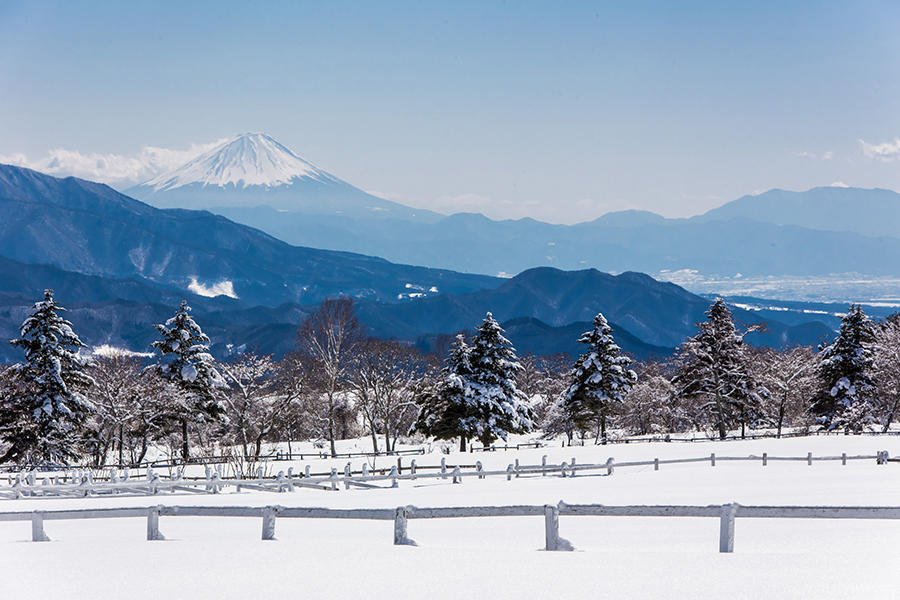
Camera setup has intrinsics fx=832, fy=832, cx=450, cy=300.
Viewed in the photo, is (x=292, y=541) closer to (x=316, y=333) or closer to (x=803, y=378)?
(x=316, y=333)

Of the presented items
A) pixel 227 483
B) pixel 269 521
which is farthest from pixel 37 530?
pixel 227 483

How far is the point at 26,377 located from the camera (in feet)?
157

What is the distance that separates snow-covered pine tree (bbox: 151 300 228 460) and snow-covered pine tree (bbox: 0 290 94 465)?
11.5m

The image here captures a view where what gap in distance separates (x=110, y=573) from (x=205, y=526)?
8052 mm

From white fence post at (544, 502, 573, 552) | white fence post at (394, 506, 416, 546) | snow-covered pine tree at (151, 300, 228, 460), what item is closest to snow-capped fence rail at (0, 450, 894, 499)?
white fence post at (394, 506, 416, 546)

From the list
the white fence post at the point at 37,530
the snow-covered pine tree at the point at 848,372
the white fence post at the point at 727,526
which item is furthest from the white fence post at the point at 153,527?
the snow-covered pine tree at the point at 848,372

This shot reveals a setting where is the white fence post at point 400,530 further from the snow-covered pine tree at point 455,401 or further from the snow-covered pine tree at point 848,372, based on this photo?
the snow-covered pine tree at point 848,372

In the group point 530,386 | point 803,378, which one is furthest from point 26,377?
point 530,386

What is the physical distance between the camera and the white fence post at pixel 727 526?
9.41 m

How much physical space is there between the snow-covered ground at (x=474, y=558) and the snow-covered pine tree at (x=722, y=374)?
40655mm

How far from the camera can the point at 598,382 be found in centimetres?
6481

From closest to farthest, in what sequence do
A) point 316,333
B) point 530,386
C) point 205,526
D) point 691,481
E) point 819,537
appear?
point 819,537, point 205,526, point 691,481, point 316,333, point 530,386

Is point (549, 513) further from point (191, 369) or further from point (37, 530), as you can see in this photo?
point (191, 369)

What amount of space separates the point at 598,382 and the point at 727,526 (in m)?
55.9
